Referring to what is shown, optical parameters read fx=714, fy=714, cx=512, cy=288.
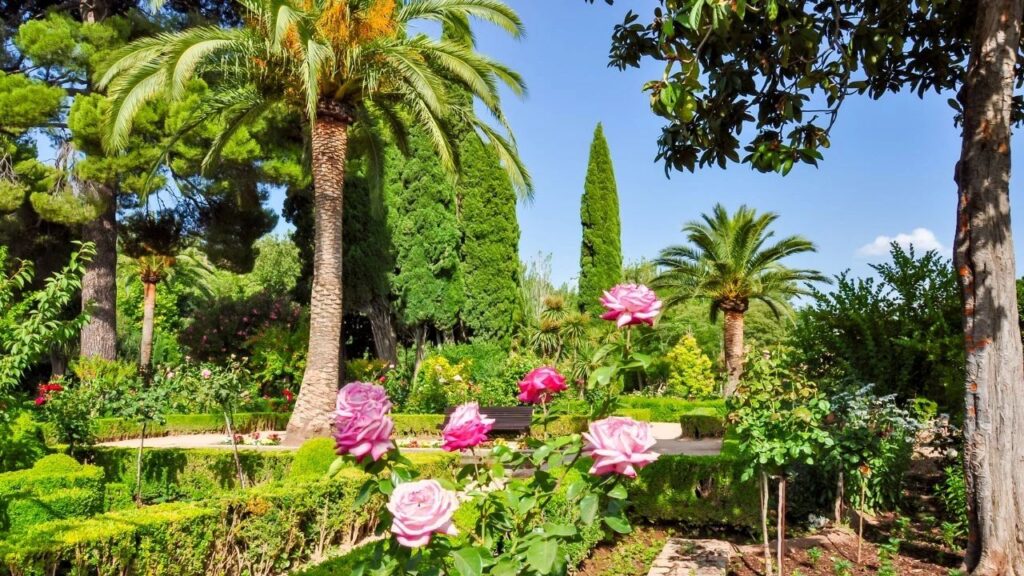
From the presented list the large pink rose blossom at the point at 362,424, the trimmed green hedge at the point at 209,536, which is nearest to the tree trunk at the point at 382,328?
the trimmed green hedge at the point at 209,536

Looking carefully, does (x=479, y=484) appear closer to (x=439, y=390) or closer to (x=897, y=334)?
(x=897, y=334)

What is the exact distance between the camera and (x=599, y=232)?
2634 centimetres

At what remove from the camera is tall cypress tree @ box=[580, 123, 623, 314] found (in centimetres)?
2605

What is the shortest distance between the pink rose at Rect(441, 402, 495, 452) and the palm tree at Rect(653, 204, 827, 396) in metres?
15.8

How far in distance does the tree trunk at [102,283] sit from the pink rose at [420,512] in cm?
1606

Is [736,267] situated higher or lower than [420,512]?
higher

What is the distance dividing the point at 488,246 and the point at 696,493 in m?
16.4

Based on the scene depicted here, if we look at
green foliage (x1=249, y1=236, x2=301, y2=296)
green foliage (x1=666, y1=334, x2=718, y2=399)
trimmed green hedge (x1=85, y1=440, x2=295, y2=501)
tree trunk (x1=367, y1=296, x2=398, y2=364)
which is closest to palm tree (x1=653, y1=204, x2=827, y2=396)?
green foliage (x1=666, y1=334, x2=718, y2=399)

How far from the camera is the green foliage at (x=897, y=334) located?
701cm

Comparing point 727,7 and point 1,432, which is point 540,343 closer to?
point 1,432

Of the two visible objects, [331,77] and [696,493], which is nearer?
[696,493]

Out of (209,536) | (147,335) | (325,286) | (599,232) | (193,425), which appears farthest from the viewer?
(599,232)

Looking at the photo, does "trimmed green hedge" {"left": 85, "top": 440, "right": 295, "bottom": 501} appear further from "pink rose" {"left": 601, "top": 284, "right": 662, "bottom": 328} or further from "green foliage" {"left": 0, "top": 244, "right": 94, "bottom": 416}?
Result: "pink rose" {"left": 601, "top": 284, "right": 662, "bottom": 328}

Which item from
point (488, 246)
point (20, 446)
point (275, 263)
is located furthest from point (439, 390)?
point (275, 263)
